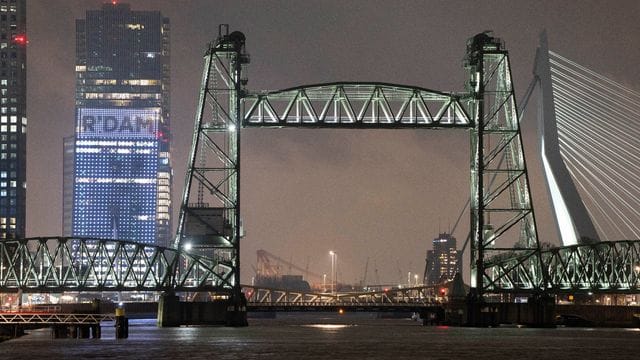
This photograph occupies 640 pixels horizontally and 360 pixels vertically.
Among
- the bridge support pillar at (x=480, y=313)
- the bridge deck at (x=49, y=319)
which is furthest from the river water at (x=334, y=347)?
the bridge support pillar at (x=480, y=313)

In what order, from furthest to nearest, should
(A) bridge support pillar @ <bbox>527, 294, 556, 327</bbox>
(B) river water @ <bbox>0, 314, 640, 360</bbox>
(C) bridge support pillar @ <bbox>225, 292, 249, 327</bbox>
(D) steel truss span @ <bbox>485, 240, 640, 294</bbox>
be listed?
(A) bridge support pillar @ <bbox>527, 294, 556, 327</bbox>, (D) steel truss span @ <bbox>485, 240, 640, 294</bbox>, (C) bridge support pillar @ <bbox>225, 292, 249, 327</bbox>, (B) river water @ <bbox>0, 314, 640, 360</bbox>

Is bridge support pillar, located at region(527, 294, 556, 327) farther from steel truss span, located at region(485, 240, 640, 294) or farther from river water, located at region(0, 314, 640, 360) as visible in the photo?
river water, located at region(0, 314, 640, 360)

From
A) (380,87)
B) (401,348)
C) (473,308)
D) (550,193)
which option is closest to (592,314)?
(550,193)

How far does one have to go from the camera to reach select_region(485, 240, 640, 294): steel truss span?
362 ft

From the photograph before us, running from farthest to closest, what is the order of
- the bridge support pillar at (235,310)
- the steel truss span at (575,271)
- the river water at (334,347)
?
1. the steel truss span at (575,271)
2. the bridge support pillar at (235,310)
3. the river water at (334,347)

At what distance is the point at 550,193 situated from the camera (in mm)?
122062

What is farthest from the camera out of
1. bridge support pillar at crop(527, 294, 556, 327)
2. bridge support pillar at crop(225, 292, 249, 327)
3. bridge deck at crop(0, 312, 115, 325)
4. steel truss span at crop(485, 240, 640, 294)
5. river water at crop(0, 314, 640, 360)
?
bridge support pillar at crop(527, 294, 556, 327)

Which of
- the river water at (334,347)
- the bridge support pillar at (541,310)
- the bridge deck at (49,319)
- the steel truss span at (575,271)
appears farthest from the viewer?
the bridge support pillar at (541,310)

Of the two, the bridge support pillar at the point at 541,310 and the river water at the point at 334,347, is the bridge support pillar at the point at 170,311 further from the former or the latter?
the bridge support pillar at the point at 541,310

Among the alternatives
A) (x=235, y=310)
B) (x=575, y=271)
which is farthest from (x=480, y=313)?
(x=235, y=310)

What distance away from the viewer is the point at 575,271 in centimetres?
11750

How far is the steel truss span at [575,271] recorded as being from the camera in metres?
110

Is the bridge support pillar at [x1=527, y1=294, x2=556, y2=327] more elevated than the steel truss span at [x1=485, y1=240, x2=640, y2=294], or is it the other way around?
the steel truss span at [x1=485, y1=240, x2=640, y2=294]

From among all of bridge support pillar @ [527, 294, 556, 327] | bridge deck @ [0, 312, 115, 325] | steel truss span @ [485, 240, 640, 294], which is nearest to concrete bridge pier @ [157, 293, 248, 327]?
bridge deck @ [0, 312, 115, 325]
